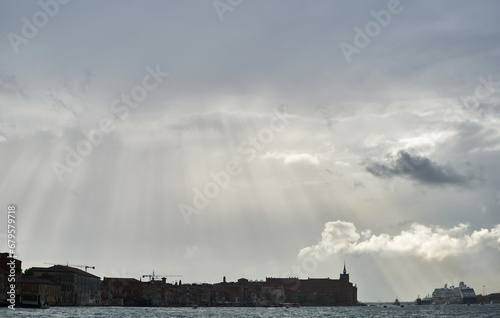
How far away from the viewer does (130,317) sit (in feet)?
411

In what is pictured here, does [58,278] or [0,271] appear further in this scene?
[58,278]

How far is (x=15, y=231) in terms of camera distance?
85.7 metres

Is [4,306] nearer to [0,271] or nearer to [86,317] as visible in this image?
[0,271]

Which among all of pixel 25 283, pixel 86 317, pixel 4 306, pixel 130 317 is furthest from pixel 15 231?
pixel 25 283

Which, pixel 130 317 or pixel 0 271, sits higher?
pixel 0 271

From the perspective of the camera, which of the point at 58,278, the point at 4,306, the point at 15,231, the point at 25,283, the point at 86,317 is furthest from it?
the point at 58,278

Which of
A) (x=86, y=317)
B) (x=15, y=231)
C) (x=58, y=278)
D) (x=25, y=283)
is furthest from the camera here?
(x=58, y=278)

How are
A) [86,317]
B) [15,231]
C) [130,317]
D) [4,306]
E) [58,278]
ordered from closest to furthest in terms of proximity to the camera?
[15,231] < [86,317] < [130,317] < [4,306] < [58,278]

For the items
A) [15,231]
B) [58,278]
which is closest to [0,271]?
[58,278]

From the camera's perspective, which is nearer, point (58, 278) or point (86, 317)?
point (86, 317)

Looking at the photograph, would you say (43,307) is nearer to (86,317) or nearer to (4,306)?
(4,306)

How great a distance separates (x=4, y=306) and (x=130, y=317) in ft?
Answer: 112

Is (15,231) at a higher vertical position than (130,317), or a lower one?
higher

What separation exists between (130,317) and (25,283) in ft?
193
